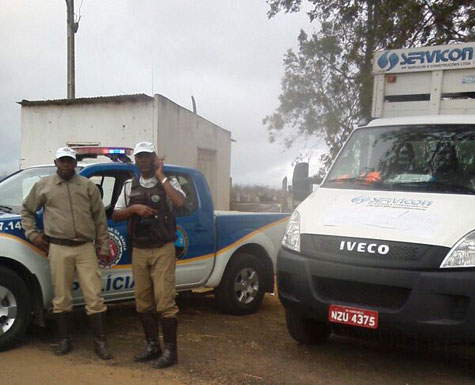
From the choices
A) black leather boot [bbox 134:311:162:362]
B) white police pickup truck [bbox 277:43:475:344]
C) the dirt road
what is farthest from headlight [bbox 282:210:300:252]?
black leather boot [bbox 134:311:162:362]

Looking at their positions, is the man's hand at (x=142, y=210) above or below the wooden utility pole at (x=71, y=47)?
below

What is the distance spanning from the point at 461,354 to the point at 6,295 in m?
4.02

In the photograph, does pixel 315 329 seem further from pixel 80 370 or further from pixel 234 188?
pixel 234 188

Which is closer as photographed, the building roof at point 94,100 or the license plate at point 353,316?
the license plate at point 353,316

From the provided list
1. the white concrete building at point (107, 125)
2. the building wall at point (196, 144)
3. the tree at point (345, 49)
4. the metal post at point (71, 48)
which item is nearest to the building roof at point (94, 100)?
the white concrete building at point (107, 125)

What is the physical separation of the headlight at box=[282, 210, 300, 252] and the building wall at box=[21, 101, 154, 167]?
329 inches

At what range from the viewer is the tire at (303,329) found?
455cm

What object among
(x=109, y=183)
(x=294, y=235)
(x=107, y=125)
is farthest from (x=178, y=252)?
(x=107, y=125)

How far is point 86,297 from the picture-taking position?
14.4ft

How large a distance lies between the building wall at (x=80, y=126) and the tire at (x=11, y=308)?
810 centimetres

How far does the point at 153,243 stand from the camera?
416 centimetres

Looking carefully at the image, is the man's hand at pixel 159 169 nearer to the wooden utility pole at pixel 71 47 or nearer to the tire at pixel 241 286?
the tire at pixel 241 286

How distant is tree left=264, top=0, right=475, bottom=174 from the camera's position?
1337cm

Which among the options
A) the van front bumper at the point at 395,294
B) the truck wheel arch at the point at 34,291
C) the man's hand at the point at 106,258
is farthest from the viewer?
the man's hand at the point at 106,258
